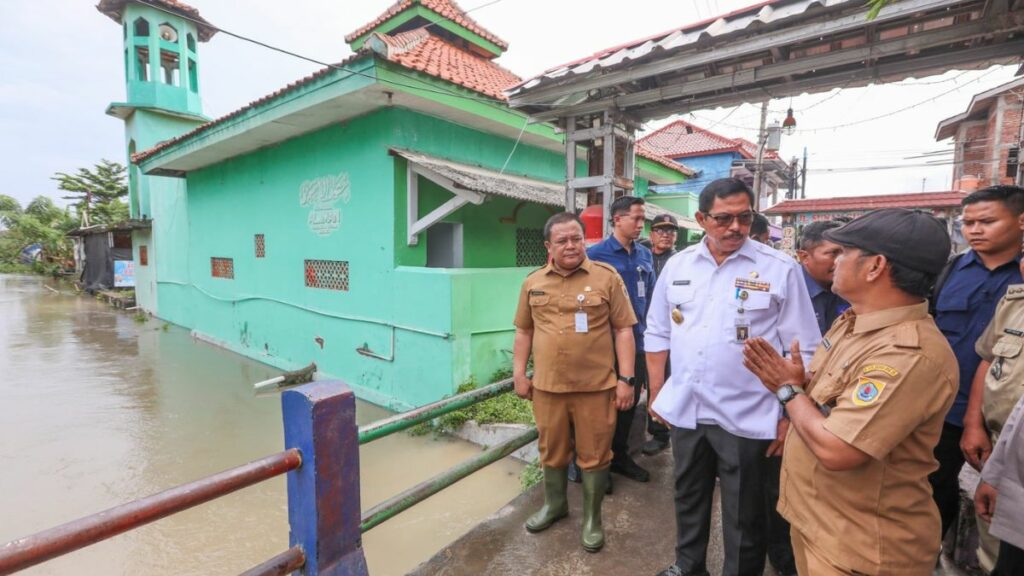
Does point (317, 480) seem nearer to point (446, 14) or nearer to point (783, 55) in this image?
point (783, 55)

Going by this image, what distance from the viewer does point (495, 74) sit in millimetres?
8859

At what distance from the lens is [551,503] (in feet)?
8.20

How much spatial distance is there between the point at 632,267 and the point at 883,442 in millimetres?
2108

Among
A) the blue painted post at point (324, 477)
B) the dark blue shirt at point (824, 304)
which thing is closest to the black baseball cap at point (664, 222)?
the dark blue shirt at point (824, 304)

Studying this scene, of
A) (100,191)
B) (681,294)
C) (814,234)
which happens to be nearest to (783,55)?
(814,234)

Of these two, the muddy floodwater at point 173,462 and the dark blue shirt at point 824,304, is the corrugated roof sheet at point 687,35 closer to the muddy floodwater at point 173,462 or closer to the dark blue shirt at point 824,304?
the dark blue shirt at point 824,304

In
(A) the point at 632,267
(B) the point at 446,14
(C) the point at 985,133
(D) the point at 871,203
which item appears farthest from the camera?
(C) the point at 985,133

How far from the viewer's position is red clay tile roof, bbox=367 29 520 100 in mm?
5695

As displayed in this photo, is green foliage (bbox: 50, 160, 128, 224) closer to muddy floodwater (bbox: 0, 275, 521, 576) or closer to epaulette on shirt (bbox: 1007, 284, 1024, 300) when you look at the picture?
muddy floodwater (bbox: 0, 275, 521, 576)

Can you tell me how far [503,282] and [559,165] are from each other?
3.54 metres

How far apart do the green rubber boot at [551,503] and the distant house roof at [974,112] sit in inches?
548

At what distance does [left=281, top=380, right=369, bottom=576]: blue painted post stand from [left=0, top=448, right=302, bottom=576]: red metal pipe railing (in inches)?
4.6

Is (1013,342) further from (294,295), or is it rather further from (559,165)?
(294,295)

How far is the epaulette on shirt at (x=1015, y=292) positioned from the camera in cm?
170
